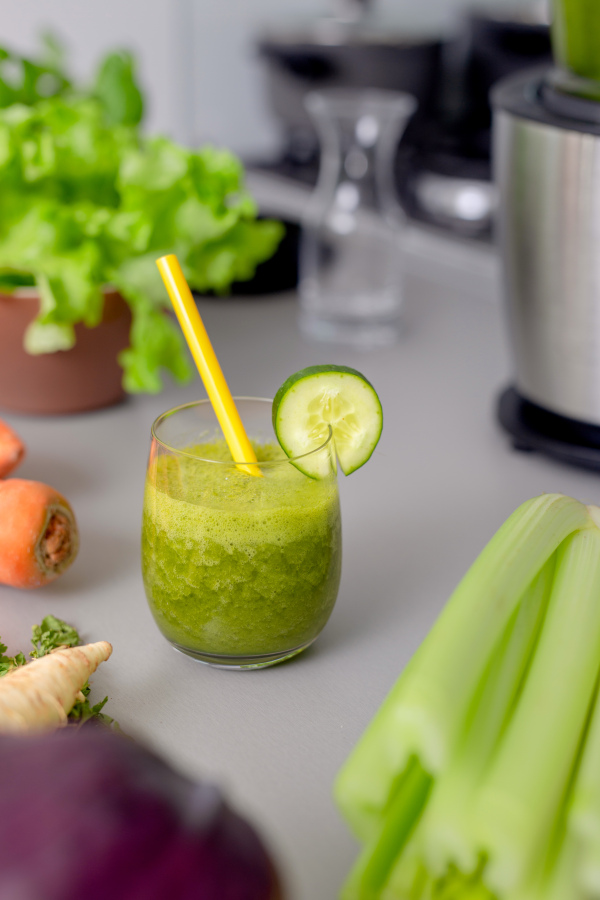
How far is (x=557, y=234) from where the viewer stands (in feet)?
2.66

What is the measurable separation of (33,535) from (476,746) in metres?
0.37

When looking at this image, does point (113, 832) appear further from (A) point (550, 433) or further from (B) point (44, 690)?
(A) point (550, 433)

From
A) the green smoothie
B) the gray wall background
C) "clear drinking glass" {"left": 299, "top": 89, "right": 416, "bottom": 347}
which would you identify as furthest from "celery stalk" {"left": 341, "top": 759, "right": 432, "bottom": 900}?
the gray wall background

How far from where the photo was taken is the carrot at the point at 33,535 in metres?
0.66

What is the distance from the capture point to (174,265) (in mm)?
602

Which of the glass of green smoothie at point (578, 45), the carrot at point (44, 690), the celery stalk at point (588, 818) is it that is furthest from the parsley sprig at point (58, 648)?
the glass of green smoothie at point (578, 45)

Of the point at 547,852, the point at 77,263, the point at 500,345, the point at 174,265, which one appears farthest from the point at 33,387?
the point at 547,852

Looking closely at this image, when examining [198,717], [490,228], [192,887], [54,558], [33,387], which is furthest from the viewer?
[490,228]

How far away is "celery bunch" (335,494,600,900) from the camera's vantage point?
0.38 metres

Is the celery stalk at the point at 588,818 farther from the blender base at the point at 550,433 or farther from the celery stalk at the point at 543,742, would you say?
the blender base at the point at 550,433

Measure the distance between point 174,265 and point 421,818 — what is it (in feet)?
1.20

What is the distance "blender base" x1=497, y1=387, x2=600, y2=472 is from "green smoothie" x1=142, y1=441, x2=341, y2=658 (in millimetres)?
367

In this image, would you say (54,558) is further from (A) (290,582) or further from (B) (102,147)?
(B) (102,147)

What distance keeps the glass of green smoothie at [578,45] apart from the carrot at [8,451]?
568 millimetres
